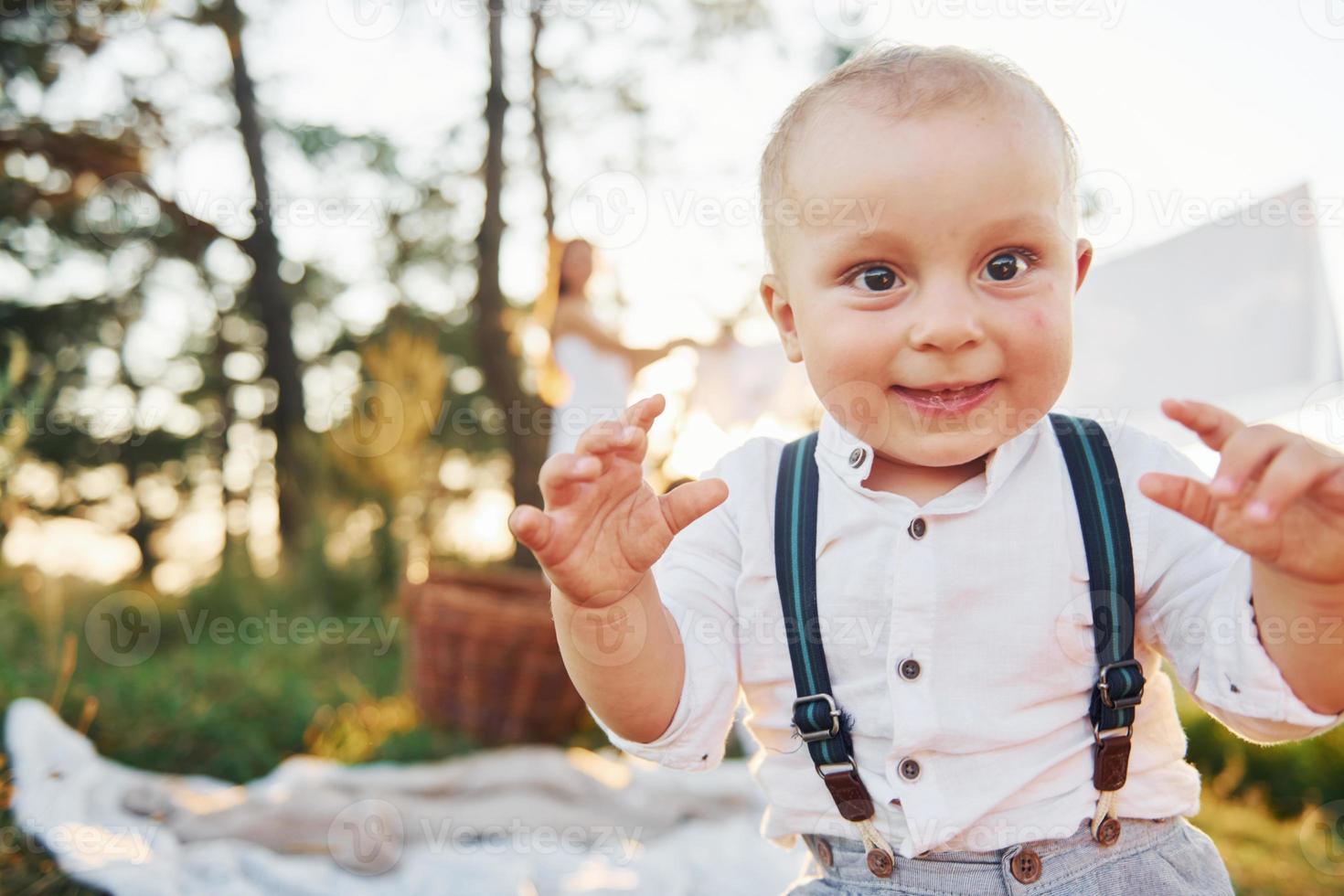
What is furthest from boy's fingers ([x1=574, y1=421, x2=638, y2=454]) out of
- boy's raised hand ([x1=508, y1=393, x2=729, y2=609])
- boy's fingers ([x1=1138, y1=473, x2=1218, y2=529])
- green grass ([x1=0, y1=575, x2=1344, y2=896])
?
green grass ([x1=0, y1=575, x2=1344, y2=896])

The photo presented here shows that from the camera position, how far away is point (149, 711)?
3225mm

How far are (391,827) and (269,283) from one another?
686 cm

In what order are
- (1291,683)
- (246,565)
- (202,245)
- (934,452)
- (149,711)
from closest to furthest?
(1291,683) → (934,452) → (149,711) → (246,565) → (202,245)

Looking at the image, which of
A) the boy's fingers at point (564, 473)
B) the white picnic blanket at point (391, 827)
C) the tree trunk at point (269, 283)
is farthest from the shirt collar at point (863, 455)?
the tree trunk at point (269, 283)

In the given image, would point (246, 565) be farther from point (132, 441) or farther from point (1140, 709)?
point (132, 441)

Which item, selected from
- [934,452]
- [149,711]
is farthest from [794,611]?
[149,711]

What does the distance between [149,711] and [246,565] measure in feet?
9.46

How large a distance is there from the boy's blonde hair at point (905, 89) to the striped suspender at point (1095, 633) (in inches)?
13.7

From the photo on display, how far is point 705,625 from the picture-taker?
4.05 ft

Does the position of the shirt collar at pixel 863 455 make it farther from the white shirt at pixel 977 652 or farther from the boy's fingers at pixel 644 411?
the boy's fingers at pixel 644 411

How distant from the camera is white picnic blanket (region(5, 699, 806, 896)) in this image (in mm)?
2215

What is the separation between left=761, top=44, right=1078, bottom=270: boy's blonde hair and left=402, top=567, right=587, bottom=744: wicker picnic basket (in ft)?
8.98

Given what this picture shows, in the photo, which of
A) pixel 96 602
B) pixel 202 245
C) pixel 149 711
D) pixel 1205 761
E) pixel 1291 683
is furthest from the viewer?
pixel 202 245

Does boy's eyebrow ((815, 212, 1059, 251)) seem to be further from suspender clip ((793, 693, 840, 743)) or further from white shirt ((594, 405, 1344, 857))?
suspender clip ((793, 693, 840, 743))
